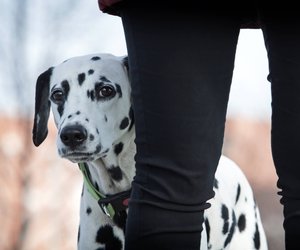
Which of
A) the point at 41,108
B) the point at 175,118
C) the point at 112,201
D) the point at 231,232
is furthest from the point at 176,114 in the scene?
the point at 231,232

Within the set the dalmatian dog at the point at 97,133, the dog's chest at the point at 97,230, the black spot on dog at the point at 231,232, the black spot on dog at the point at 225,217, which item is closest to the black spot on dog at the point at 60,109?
the dalmatian dog at the point at 97,133

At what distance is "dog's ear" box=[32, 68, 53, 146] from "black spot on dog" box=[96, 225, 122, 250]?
0.56m

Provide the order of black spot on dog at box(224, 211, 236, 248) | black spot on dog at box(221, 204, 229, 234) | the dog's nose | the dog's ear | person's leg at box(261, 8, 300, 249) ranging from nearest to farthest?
person's leg at box(261, 8, 300, 249)
the dog's nose
the dog's ear
black spot on dog at box(221, 204, 229, 234)
black spot on dog at box(224, 211, 236, 248)

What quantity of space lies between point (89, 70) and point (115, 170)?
430 millimetres

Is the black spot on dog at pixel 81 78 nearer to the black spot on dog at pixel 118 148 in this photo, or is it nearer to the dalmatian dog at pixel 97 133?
the dalmatian dog at pixel 97 133

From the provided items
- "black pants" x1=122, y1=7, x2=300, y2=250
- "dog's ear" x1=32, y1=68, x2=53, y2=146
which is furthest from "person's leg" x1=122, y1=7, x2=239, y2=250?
"dog's ear" x1=32, y1=68, x2=53, y2=146

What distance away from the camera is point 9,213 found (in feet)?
55.5

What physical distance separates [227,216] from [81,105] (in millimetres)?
1028

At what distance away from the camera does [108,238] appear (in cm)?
267

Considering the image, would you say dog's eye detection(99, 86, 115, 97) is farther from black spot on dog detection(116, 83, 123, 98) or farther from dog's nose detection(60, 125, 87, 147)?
dog's nose detection(60, 125, 87, 147)

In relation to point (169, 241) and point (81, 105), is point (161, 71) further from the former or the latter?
point (81, 105)

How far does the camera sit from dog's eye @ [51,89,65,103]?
2.77m

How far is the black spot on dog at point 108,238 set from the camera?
2.67 m

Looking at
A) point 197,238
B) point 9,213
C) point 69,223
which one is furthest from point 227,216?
point 9,213
